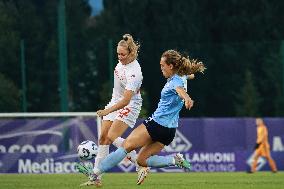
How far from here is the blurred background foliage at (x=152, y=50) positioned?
148ft

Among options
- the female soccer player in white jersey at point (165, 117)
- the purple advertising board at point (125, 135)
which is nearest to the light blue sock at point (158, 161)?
the female soccer player in white jersey at point (165, 117)

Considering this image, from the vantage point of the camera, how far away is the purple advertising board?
25344 mm

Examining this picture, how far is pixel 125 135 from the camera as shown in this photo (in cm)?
2614

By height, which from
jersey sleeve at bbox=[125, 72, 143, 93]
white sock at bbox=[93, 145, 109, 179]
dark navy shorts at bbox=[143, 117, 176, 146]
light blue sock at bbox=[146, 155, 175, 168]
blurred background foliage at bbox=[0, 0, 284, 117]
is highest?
blurred background foliage at bbox=[0, 0, 284, 117]

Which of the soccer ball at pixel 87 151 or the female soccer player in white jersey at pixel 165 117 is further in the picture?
the soccer ball at pixel 87 151

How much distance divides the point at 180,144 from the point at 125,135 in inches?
72.9

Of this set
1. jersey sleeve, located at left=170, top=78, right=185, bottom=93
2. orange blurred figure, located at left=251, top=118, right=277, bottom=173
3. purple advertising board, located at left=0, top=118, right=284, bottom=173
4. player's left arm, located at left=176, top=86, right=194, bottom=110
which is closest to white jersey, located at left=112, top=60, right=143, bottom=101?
jersey sleeve, located at left=170, top=78, right=185, bottom=93

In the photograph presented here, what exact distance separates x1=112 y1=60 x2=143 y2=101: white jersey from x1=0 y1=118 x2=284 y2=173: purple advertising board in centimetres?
1000

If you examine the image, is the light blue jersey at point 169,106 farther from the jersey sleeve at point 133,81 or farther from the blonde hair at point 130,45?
the blonde hair at point 130,45

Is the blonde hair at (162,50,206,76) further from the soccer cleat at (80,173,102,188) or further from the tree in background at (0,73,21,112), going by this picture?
the tree in background at (0,73,21,112)

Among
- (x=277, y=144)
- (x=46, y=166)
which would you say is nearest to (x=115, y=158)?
(x=46, y=166)

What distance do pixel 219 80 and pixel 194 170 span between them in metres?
25.8

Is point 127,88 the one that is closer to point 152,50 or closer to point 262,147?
point 262,147

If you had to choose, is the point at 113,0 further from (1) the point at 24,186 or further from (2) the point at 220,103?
(1) the point at 24,186
